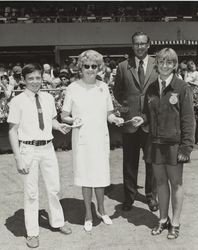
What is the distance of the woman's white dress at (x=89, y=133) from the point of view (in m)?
4.28

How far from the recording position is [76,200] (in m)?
5.30

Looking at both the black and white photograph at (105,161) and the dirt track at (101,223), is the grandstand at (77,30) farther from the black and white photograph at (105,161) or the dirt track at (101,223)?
the black and white photograph at (105,161)

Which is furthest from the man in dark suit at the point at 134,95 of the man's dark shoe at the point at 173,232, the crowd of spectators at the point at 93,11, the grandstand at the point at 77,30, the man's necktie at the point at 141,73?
the crowd of spectators at the point at 93,11

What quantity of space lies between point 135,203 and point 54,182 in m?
1.37

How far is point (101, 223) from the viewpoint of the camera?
4.53 m

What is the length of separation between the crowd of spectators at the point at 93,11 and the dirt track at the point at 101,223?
63.7 ft

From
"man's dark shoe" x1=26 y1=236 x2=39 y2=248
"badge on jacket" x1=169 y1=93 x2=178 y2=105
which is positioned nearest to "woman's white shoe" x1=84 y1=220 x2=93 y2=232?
"man's dark shoe" x1=26 y1=236 x2=39 y2=248

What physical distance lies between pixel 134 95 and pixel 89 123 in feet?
2.42

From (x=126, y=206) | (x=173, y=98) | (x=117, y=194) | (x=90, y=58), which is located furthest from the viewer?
(x=117, y=194)

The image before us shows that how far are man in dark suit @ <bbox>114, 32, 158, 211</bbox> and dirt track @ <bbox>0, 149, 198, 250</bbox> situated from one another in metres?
0.29

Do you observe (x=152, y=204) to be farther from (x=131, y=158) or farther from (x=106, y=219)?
(x=106, y=219)

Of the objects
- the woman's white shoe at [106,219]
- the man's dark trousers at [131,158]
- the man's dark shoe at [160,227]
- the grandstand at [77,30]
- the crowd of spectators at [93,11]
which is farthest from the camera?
the crowd of spectators at [93,11]

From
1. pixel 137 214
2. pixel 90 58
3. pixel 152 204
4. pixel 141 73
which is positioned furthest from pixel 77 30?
pixel 90 58

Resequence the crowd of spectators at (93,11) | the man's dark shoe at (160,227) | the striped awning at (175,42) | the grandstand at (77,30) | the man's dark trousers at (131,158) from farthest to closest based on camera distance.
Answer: the striped awning at (175,42), the crowd of spectators at (93,11), the grandstand at (77,30), the man's dark trousers at (131,158), the man's dark shoe at (160,227)
